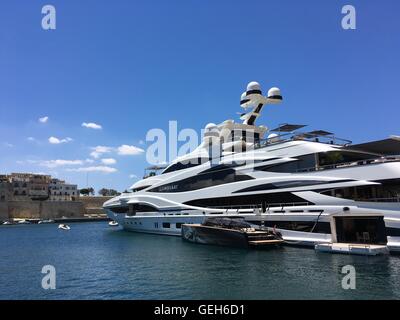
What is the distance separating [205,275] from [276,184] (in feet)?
40.3

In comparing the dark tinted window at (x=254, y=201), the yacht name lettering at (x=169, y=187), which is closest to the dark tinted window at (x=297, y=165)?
the dark tinted window at (x=254, y=201)

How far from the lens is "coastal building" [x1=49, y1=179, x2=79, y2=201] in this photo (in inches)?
4835

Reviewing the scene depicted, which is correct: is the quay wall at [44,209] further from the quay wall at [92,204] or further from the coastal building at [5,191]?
the quay wall at [92,204]

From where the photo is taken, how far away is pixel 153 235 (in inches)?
1559

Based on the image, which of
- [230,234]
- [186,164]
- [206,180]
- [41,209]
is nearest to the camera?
[230,234]

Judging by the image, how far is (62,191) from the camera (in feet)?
413

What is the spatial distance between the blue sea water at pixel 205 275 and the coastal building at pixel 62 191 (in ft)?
336

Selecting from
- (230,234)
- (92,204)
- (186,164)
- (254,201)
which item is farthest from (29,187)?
(230,234)

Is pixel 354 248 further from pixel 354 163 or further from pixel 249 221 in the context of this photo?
pixel 249 221

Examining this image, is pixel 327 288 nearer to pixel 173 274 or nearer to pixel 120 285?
pixel 173 274

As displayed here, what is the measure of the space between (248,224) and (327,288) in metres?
13.8

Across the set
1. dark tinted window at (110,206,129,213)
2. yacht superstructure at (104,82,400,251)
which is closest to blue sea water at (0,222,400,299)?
yacht superstructure at (104,82,400,251)
